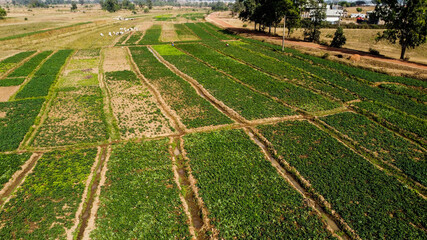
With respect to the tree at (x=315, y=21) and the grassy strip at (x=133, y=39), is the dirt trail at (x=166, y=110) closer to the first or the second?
the grassy strip at (x=133, y=39)

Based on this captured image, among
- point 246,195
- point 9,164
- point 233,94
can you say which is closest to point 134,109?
point 233,94

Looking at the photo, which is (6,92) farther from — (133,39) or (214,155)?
(133,39)

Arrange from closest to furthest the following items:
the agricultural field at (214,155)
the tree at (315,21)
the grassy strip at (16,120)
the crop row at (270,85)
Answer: the agricultural field at (214,155) → the grassy strip at (16,120) → the crop row at (270,85) → the tree at (315,21)

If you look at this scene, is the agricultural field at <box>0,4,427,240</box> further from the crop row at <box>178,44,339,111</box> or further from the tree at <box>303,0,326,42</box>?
the tree at <box>303,0,326,42</box>

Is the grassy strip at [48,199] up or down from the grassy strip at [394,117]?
down

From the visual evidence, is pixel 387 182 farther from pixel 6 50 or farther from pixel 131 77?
pixel 6 50

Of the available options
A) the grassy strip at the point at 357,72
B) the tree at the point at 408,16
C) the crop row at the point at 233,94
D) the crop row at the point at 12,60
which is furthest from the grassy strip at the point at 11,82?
the tree at the point at 408,16
